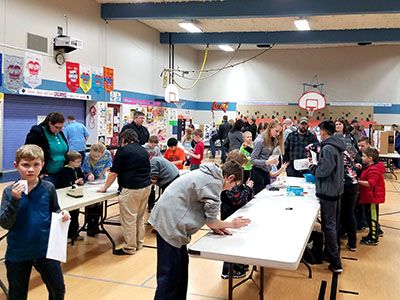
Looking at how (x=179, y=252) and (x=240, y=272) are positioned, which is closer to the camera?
(x=179, y=252)

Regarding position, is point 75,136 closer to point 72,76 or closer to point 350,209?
point 72,76

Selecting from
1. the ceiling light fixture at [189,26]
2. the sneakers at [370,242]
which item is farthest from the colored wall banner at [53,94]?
the sneakers at [370,242]

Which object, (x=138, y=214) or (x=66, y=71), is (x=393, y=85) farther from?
(x=138, y=214)

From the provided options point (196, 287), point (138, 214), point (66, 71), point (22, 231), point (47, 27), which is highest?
point (47, 27)

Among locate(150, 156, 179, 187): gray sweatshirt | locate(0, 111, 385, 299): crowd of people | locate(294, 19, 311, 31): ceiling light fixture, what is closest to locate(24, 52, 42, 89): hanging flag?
locate(0, 111, 385, 299): crowd of people

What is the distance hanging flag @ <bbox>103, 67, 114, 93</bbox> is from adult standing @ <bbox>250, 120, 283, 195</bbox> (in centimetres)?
695

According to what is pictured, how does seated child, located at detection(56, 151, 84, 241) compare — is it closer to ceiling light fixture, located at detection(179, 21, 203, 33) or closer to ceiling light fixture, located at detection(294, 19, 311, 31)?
ceiling light fixture, located at detection(179, 21, 203, 33)

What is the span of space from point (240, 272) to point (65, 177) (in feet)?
7.77

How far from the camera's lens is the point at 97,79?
11031 millimetres

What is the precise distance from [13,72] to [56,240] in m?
6.67

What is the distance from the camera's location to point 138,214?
5.04 meters

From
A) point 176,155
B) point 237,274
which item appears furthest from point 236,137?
point 237,274

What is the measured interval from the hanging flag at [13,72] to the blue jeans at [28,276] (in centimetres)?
647

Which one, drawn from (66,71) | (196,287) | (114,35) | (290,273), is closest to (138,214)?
(196,287)
